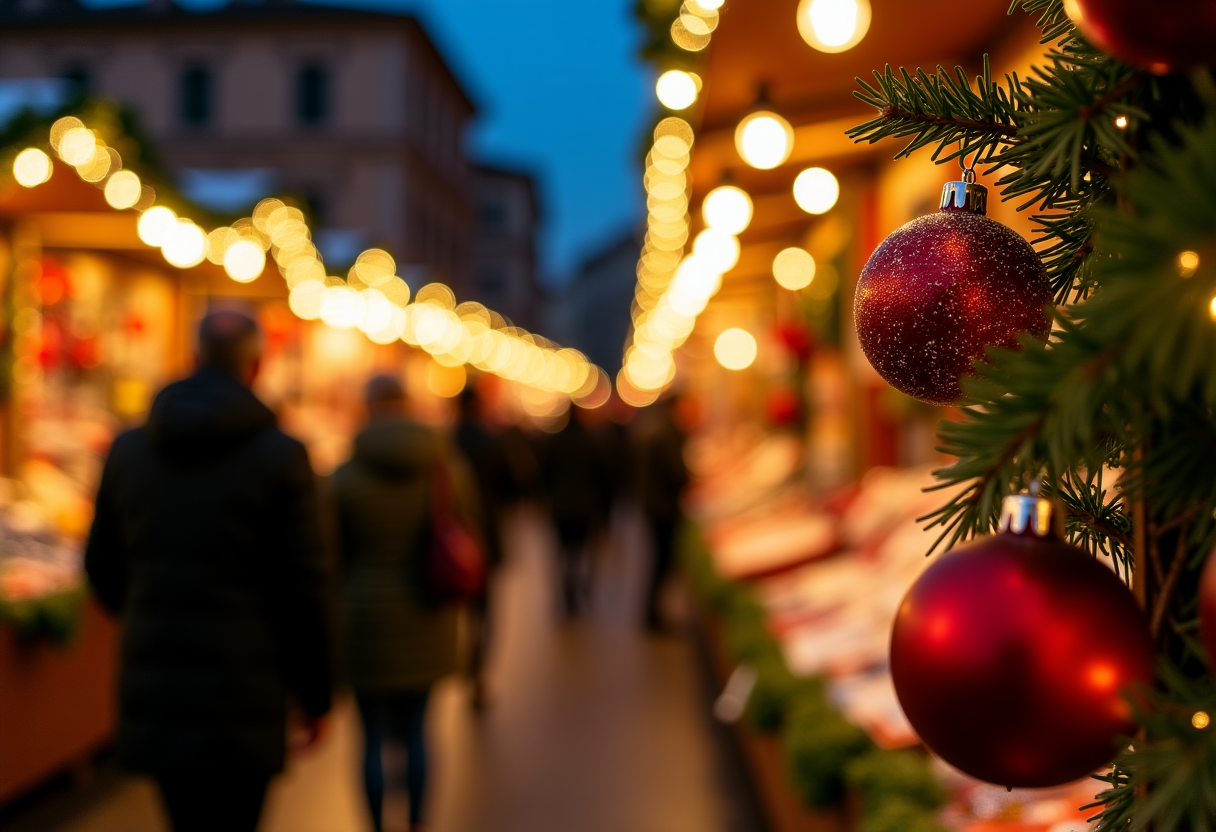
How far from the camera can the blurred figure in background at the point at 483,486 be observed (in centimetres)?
728

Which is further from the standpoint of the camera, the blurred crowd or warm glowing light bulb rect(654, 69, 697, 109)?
warm glowing light bulb rect(654, 69, 697, 109)

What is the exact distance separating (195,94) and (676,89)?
3248cm

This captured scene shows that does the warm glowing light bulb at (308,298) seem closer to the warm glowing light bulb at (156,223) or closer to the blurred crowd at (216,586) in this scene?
the warm glowing light bulb at (156,223)

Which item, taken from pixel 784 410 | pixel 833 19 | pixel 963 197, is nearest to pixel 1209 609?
pixel 963 197

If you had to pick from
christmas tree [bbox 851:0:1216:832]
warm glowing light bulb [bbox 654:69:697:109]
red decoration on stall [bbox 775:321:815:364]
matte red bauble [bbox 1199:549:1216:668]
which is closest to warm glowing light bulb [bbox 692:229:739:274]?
red decoration on stall [bbox 775:321:815:364]

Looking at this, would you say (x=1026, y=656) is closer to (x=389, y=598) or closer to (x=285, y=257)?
(x=389, y=598)

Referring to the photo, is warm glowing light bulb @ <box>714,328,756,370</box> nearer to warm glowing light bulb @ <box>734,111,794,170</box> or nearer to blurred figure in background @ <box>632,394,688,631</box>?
blurred figure in background @ <box>632,394,688,631</box>

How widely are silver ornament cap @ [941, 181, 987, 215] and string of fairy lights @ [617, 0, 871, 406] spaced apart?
10.7ft

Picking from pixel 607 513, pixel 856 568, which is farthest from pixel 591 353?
pixel 856 568

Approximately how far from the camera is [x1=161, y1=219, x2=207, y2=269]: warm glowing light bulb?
24.7 ft

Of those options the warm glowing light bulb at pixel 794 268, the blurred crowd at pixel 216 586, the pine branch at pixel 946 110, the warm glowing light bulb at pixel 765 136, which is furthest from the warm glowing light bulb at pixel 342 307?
the pine branch at pixel 946 110

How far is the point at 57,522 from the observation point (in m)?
7.14

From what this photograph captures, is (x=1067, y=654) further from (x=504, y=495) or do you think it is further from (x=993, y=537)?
(x=504, y=495)

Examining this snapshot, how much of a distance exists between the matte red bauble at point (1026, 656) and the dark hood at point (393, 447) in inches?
154
